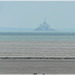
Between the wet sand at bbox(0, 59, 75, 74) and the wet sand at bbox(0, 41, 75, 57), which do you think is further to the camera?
the wet sand at bbox(0, 41, 75, 57)

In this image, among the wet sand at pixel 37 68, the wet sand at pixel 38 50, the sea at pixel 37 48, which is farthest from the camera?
the sea at pixel 37 48

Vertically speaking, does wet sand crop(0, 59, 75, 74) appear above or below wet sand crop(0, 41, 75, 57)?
below

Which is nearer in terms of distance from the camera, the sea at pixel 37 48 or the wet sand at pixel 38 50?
→ the wet sand at pixel 38 50

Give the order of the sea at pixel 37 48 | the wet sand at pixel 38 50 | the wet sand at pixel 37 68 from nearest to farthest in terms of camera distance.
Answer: the wet sand at pixel 37 68
the wet sand at pixel 38 50
the sea at pixel 37 48

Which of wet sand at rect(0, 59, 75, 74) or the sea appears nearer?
wet sand at rect(0, 59, 75, 74)

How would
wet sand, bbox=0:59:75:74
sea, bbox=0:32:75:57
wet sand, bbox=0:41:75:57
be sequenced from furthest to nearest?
1. sea, bbox=0:32:75:57
2. wet sand, bbox=0:41:75:57
3. wet sand, bbox=0:59:75:74

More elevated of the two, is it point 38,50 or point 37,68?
point 38,50

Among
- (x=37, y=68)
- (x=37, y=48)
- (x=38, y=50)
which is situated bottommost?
(x=37, y=68)

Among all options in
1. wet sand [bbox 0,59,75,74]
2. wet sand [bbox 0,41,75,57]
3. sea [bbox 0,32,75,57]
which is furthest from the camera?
sea [bbox 0,32,75,57]

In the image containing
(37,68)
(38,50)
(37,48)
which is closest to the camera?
(37,68)

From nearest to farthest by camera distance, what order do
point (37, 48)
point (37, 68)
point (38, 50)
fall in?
point (37, 68) → point (38, 50) → point (37, 48)

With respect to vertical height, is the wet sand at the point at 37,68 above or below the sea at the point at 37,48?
below

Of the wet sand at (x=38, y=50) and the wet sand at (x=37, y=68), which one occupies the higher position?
the wet sand at (x=38, y=50)

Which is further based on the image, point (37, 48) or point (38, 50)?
point (37, 48)
